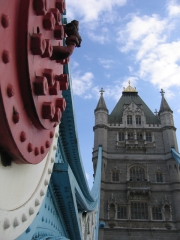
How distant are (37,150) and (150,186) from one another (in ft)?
81.6

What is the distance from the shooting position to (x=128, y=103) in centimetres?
3541

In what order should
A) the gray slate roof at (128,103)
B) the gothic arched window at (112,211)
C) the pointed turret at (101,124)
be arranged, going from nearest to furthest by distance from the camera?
1. the gothic arched window at (112,211)
2. the pointed turret at (101,124)
3. the gray slate roof at (128,103)

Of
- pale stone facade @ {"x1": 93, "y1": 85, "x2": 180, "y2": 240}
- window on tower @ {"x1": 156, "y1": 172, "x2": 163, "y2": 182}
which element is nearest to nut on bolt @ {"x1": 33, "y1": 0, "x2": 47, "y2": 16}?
pale stone facade @ {"x1": 93, "y1": 85, "x2": 180, "y2": 240}

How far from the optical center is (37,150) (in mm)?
1996

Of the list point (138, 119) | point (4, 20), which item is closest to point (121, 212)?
point (138, 119)

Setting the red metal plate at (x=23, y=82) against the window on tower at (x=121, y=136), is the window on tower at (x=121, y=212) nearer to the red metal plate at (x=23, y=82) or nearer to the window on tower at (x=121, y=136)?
the window on tower at (x=121, y=136)

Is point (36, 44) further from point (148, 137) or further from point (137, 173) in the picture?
point (148, 137)

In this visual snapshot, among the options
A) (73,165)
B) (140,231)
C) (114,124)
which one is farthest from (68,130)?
(114,124)

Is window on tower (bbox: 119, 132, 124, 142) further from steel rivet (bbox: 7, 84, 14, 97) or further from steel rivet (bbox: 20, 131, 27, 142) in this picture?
steel rivet (bbox: 7, 84, 14, 97)

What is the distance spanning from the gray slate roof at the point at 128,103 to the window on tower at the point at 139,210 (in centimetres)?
1009

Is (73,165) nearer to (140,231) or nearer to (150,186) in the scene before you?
(140,231)

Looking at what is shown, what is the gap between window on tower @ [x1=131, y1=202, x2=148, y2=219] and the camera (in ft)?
79.4

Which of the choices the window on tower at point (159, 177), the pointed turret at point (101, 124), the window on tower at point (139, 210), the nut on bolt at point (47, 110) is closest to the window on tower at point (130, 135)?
the pointed turret at point (101, 124)

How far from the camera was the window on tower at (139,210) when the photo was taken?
2420 centimetres
